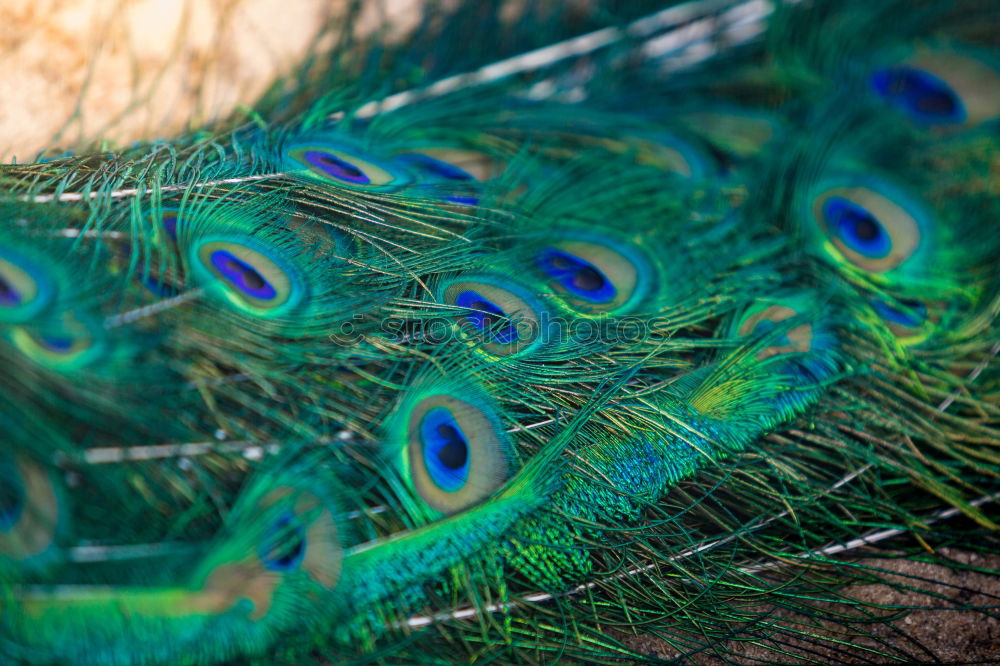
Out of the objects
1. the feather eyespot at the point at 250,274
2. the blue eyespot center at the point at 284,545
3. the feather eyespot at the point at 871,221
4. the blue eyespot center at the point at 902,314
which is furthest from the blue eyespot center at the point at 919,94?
the blue eyespot center at the point at 284,545

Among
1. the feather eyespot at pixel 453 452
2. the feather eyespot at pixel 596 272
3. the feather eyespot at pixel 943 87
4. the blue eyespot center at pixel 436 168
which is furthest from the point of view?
the feather eyespot at pixel 943 87

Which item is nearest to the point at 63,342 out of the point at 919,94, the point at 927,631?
the point at 927,631

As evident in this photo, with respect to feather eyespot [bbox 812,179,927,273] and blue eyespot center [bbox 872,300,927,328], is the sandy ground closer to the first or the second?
feather eyespot [bbox 812,179,927,273]

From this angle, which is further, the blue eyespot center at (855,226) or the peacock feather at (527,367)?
the blue eyespot center at (855,226)

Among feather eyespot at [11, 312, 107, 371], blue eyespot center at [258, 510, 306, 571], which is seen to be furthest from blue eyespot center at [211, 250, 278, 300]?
blue eyespot center at [258, 510, 306, 571]

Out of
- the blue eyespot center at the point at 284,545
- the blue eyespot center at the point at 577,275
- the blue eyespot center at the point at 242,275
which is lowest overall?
the blue eyespot center at the point at 284,545

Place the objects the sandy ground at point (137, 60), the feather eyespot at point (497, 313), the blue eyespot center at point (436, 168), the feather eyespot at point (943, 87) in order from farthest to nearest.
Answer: the sandy ground at point (137, 60) < the feather eyespot at point (943, 87) < the blue eyespot center at point (436, 168) < the feather eyespot at point (497, 313)

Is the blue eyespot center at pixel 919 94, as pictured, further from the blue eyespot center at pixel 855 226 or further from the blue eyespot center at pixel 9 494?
the blue eyespot center at pixel 9 494

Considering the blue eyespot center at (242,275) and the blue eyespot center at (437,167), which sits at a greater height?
the blue eyespot center at (437,167)
